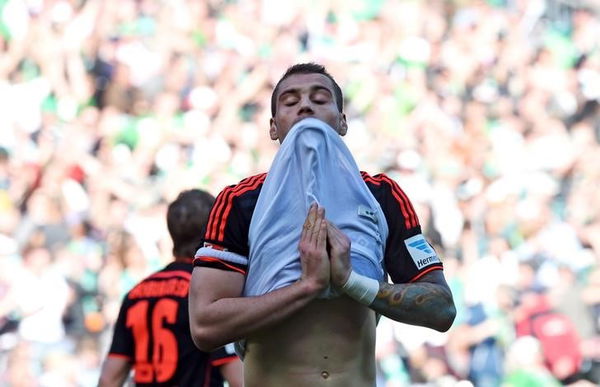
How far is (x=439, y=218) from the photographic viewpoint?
313 inches

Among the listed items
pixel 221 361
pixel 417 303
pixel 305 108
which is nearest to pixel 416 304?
pixel 417 303

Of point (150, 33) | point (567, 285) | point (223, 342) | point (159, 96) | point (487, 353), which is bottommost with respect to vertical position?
point (223, 342)

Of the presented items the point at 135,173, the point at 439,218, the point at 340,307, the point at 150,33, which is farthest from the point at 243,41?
the point at 340,307

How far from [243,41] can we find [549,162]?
2.58 metres

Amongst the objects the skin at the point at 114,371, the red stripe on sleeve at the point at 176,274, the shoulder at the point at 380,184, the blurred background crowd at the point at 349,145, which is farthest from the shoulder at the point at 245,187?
the blurred background crowd at the point at 349,145

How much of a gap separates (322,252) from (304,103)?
46 cm

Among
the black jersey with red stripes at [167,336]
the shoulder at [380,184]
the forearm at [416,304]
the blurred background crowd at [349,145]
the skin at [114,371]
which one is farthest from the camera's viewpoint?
the blurred background crowd at [349,145]

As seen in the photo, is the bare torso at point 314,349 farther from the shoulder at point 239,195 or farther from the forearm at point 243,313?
the shoulder at point 239,195

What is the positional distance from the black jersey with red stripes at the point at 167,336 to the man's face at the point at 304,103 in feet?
4.41

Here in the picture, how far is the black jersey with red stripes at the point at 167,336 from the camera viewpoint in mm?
3705

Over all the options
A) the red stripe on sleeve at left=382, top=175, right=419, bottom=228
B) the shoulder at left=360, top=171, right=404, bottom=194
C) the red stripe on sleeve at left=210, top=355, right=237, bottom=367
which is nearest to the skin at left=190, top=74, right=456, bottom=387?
the red stripe on sleeve at left=382, top=175, right=419, bottom=228

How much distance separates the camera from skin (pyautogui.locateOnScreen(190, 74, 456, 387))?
2.21 m

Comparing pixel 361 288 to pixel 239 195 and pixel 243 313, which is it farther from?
pixel 239 195

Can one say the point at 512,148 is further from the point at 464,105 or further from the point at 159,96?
the point at 159,96
